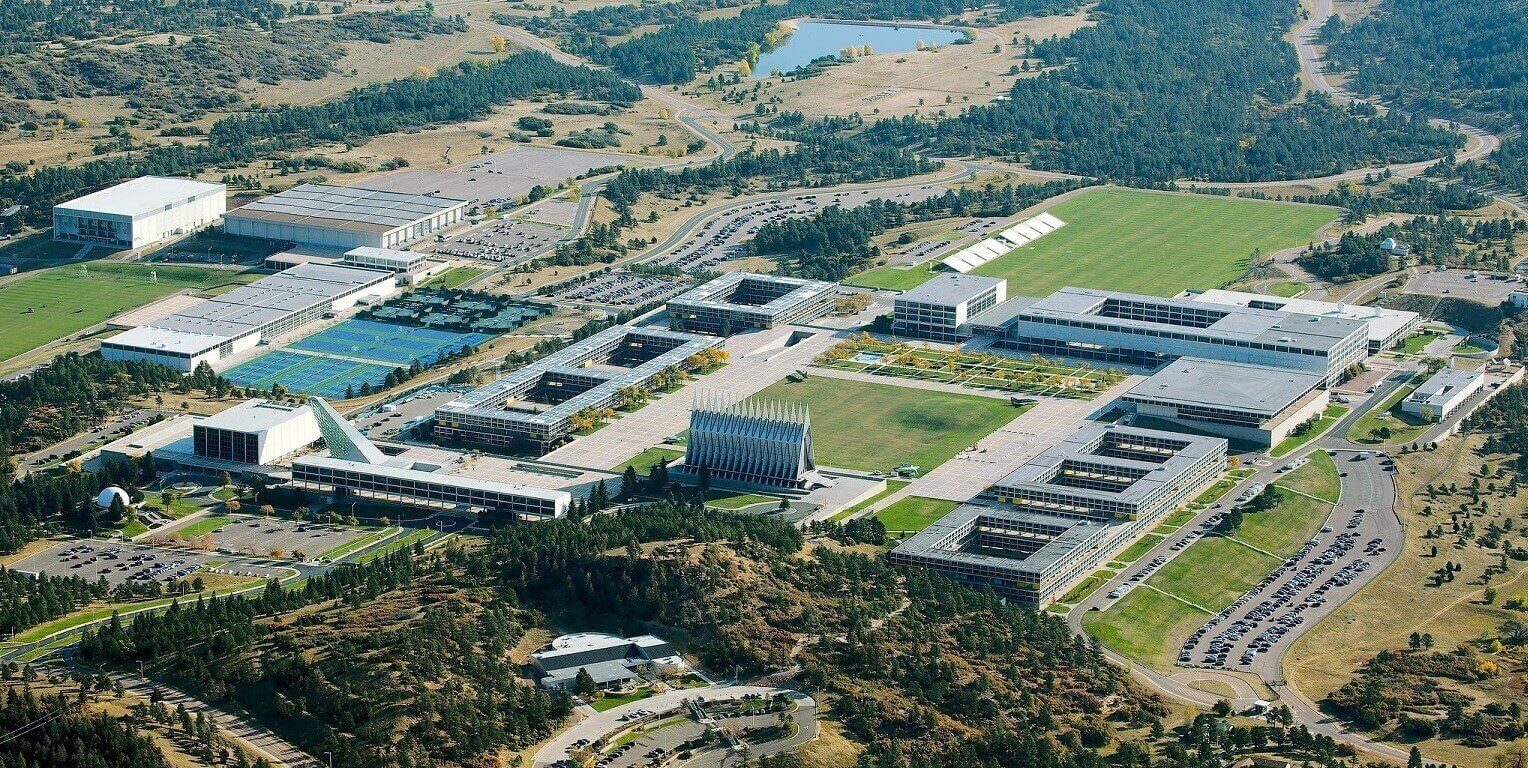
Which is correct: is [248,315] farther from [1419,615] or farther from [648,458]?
[1419,615]

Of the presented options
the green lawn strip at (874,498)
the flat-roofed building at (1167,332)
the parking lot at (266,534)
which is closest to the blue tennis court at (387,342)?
the parking lot at (266,534)

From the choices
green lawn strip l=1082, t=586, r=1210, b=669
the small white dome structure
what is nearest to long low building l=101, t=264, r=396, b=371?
the small white dome structure

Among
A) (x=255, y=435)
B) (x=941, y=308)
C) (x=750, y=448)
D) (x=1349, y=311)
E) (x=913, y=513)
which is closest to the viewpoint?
(x=913, y=513)

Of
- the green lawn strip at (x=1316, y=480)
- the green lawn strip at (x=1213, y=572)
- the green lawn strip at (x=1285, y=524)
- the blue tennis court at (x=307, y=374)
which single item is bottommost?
the blue tennis court at (x=307, y=374)

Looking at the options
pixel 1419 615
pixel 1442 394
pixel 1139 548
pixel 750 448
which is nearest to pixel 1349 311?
pixel 1442 394

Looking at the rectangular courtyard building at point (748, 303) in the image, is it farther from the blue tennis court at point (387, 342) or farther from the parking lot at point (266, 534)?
the parking lot at point (266, 534)

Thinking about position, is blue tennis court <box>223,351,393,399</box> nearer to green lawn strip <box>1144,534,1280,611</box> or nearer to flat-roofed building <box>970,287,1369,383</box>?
flat-roofed building <box>970,287,1369,383</box>

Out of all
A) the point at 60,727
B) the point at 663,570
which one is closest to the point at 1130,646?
the point at 663,570
